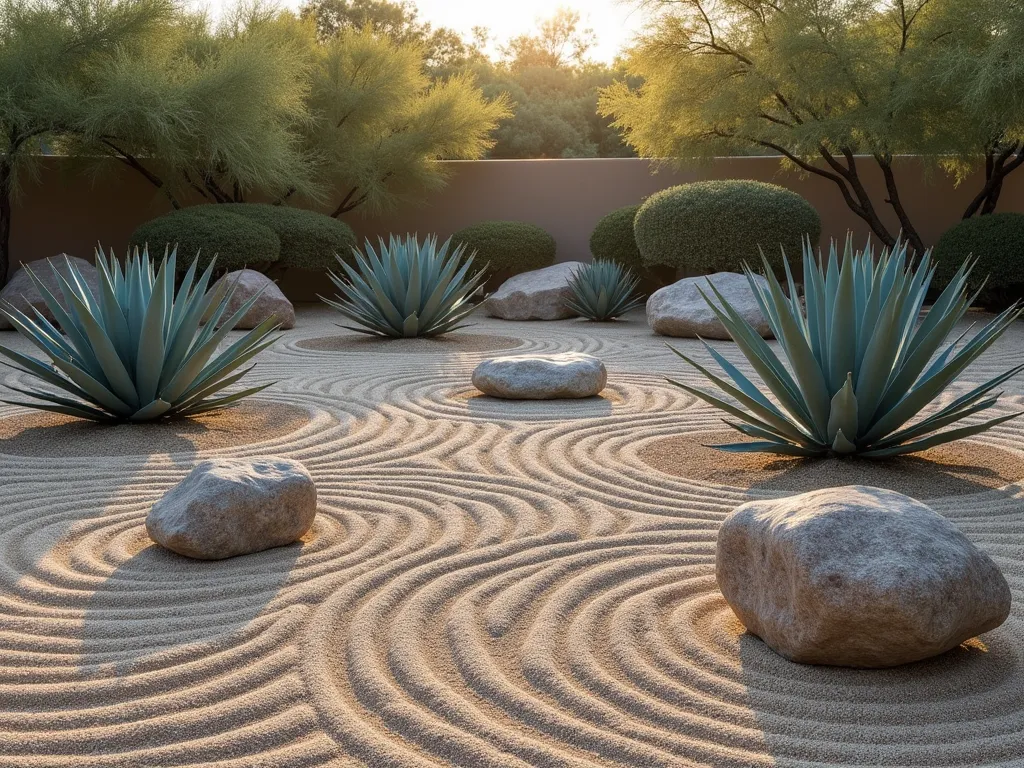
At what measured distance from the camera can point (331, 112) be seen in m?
14.2

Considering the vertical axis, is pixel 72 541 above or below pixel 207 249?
below

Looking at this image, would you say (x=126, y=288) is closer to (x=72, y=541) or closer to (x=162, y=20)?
(x=72, y=541)

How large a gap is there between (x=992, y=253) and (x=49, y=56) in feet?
33.4

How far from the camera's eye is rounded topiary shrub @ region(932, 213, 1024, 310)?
10406 mm

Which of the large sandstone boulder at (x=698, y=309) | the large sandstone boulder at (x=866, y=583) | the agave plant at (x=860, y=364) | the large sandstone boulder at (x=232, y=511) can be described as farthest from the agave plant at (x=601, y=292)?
the large sandstone boulder at (x=866, y=583)

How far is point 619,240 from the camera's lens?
1335cm

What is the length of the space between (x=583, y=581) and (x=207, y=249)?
9.33m

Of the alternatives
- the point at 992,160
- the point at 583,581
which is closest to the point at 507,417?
the point at 583,581

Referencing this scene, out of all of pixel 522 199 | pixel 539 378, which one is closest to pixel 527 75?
pixel 522 199

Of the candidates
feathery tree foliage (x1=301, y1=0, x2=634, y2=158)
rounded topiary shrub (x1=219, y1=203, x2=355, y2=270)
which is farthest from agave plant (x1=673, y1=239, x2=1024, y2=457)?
feathery tree foliage (x1=301, y1=0, x2=634, y2=158)

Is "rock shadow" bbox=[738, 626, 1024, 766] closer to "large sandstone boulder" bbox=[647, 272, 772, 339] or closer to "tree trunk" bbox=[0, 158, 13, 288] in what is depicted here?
"large sandstone boulder" bbox=[647, 272, 772, 339]

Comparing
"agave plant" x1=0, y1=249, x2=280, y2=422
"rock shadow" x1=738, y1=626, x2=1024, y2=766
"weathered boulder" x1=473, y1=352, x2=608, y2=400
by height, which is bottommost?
"rock shadow" x1=738, y1=626, x2=1024, y2=766

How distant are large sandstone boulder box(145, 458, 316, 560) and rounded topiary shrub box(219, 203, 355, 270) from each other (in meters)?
9.31

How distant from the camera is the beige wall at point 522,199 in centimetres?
1346
